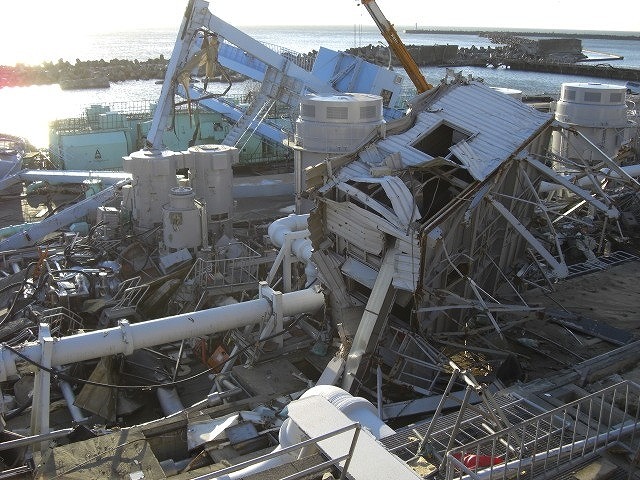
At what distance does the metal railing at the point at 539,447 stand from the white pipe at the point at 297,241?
8904 mm

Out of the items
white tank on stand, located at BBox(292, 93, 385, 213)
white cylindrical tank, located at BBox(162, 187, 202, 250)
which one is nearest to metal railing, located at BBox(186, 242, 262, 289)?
white cylindrical tank, located at BBox(162, 187, 202, 250)

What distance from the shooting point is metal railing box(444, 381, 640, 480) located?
8.13 metres

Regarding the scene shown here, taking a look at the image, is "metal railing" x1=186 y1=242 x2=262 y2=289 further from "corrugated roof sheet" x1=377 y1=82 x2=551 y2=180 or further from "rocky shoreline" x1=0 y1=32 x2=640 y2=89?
"rocky shoreline" x1=0 y1=32 x2=640 y2=89

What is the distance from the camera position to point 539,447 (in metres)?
9.57

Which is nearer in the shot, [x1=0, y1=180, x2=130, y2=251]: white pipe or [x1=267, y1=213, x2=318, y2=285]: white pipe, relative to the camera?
[x1=267, y1=213, x2=318, y2=285]: white pipe

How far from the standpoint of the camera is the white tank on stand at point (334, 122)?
965 inches

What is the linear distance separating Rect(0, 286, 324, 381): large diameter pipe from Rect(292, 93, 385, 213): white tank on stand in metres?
8.18

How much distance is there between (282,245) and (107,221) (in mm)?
10000

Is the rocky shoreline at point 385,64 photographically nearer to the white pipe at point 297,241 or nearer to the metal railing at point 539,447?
the white pipe at point 297,241

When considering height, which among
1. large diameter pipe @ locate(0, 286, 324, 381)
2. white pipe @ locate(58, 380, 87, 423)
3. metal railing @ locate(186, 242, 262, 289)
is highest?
large diameter pipe @ locate(0, 286, 324, 381)

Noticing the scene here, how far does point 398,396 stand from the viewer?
48.3 feet

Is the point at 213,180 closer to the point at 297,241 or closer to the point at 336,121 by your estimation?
the point at 336,121

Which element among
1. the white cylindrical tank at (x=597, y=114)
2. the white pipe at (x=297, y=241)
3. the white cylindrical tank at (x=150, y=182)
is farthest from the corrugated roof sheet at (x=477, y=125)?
the white cylindrical tank at (x=597, y=114)

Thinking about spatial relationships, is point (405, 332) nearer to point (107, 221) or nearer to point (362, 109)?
point (362, 109)
